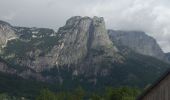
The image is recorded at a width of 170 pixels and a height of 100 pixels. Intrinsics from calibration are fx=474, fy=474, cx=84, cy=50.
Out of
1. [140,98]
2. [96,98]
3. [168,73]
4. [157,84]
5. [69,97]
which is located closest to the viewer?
[168,73]

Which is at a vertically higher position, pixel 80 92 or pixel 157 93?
pixel 157 93

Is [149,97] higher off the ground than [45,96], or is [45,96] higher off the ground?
[149,97]

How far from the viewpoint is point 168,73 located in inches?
1056

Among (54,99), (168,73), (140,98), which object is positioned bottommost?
A: (54,99)

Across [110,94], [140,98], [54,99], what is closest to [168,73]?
[140,98]

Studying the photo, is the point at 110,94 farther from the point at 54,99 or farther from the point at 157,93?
the point at 157,93

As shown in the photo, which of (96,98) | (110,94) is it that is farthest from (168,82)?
(96,98)

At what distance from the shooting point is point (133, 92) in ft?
499

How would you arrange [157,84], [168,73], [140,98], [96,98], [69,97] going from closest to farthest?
[168,73], [157,84], [140,98], [96,98], [69,97]

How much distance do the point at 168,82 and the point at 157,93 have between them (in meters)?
1.87

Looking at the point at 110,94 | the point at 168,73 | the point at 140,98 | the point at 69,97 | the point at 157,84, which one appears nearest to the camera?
the point at 168,73

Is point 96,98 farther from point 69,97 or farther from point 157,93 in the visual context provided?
point 157,93

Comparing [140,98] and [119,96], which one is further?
[119,96]

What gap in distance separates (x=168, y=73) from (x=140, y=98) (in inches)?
233
